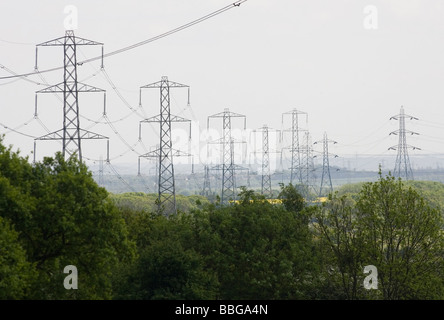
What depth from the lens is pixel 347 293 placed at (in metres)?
48.5

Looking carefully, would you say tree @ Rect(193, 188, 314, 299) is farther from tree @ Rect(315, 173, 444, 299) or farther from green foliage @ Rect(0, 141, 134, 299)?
green foliage @ Rect(0, 141, 134, 299)

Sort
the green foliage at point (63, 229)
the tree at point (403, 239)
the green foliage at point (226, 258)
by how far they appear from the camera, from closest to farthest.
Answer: the green foliage at point (63, 229), the green foliage at point (226, 258), the tree at point (403, 239)

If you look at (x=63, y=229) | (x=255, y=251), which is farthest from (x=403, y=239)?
(x=63, y=229)

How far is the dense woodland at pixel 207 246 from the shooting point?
38000 millimetres

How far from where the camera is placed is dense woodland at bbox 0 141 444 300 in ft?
125

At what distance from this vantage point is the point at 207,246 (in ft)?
168

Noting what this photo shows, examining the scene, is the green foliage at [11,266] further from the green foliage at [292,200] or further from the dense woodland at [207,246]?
the green foliage at [292,200]

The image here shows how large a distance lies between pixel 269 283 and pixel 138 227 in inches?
617

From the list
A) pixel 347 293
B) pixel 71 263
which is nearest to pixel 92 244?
pixel 71 263
